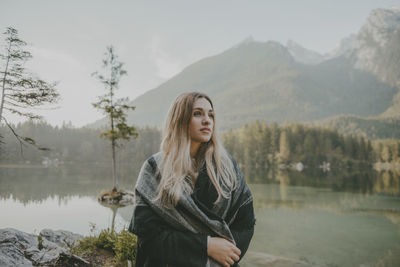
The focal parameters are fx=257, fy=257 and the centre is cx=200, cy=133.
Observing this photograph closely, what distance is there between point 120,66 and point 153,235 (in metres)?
17.1

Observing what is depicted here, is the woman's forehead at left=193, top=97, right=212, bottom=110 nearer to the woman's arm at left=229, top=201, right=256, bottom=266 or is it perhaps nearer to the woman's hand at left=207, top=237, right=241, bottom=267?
the woman's arm at left=229, top=201, right=256, bottom=266

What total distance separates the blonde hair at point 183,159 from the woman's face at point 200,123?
3cm

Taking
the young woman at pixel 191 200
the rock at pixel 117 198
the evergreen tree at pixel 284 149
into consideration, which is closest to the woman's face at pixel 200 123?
the young woman at pixel 191 200

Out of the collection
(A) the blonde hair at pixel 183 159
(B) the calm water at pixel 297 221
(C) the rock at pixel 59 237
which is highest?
(A) the blonde hair at pixel 183 159

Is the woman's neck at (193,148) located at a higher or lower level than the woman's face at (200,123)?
lower

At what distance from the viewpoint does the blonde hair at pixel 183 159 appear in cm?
184

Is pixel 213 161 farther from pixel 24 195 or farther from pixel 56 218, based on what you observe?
pixel 24 195

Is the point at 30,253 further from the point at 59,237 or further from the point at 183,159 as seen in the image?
the point at 183,159

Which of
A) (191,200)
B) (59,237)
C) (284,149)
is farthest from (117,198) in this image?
(284,149)

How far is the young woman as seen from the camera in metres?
1.77

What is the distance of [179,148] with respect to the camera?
2039 millimetres

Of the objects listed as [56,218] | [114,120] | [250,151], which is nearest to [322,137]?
[250,151]

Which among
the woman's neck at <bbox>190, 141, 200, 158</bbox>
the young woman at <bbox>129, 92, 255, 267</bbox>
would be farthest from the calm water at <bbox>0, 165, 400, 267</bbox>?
the woman's neck at <bbox>190, 141, 200, 158</bbox>

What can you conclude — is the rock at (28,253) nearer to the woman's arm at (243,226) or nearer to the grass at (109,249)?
the grass at (109,249)
